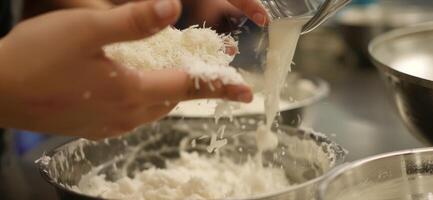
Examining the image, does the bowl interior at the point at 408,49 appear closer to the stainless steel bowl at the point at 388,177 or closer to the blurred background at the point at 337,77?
the blurred background at the point at 337,77

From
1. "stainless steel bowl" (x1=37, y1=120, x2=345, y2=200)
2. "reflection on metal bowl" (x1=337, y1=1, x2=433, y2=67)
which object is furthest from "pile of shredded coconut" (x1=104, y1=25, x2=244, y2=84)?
"reflection on metal bowl" (x1=337, y1=1, x2=433, y2=67)

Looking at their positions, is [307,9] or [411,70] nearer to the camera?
[307,9]

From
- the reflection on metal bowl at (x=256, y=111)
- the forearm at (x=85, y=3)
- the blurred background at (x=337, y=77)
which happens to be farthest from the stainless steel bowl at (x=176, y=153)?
the forearm at (x=85, y=3)

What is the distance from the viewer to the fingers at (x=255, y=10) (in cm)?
73

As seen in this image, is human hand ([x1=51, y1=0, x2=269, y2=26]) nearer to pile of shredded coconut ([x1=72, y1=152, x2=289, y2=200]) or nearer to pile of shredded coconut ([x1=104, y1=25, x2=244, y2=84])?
pile of shredded coconut ([x1=104, y1=25, x2=244, y2=84])

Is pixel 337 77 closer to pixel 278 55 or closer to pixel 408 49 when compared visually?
pixel 408 49

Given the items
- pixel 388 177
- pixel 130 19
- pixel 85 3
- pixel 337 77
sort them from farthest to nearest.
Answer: pixel 337 77
pixel 85 3
pixel 388 177
pixel 130 19

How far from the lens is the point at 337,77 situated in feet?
5.26

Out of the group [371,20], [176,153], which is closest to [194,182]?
[176,153]

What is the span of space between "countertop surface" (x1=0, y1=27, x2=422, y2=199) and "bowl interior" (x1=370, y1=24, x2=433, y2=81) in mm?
64

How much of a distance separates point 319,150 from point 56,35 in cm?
39

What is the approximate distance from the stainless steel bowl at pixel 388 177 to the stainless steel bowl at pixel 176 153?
0.13ft

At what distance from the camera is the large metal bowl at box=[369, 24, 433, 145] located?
0.69 meters

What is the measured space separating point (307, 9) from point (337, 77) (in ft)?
3.00
